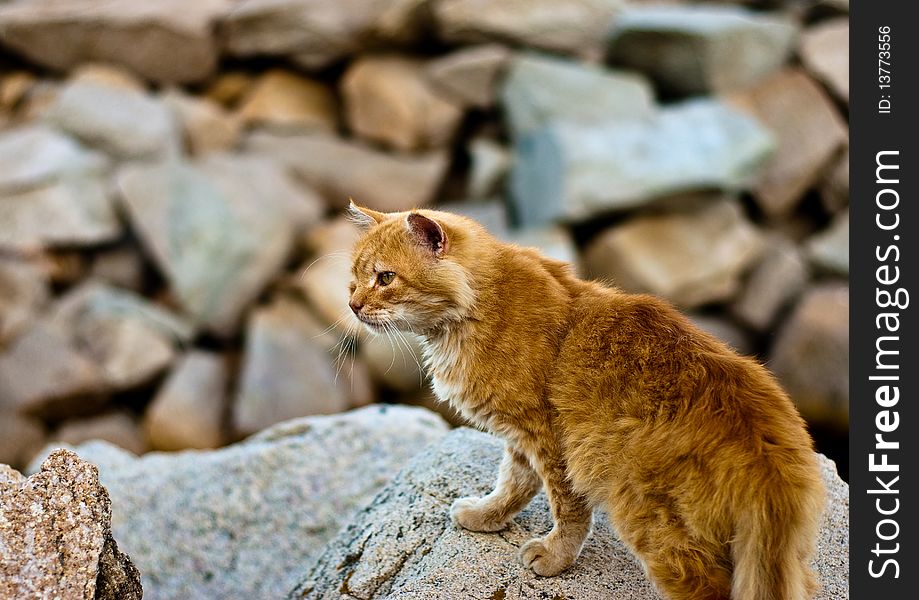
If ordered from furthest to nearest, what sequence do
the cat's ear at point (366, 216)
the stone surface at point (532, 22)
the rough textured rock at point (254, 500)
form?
the stone surface at point (532, 22) < the rough textured rock at point (254, 500) < the cat's ear at point (366, 216)

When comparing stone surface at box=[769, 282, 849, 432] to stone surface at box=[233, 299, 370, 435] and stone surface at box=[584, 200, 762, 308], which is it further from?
stone surface at box=[233, 299, 370, 435]

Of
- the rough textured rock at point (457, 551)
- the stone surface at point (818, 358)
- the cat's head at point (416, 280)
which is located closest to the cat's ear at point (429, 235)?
the cat's head at point (416, 280)

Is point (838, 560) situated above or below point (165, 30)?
below

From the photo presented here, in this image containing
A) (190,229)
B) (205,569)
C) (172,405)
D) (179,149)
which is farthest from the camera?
(179,149)

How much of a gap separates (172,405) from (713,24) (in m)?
7.39

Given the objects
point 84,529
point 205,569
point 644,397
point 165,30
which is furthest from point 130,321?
point 644,397

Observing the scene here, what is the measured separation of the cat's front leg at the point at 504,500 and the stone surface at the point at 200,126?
791cm

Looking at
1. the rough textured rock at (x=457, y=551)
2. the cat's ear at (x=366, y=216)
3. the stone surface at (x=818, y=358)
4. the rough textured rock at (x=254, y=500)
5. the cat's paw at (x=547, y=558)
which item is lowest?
the stone surface at (x=818, y=358)

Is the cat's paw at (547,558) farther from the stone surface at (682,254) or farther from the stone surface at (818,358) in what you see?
the stone surface at (682,254)

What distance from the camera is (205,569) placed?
177 inches

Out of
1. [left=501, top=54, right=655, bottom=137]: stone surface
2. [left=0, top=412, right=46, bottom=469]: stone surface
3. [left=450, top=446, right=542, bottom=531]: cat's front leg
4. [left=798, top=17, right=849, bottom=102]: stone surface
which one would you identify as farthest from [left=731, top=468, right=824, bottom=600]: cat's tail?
[left=798, top=17, right=849, bottom=102]: stone surface

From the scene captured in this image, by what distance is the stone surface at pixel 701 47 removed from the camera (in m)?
10.8

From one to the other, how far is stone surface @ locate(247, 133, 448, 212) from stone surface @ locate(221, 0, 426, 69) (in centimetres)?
103

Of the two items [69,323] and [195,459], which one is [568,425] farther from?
[69,323]
